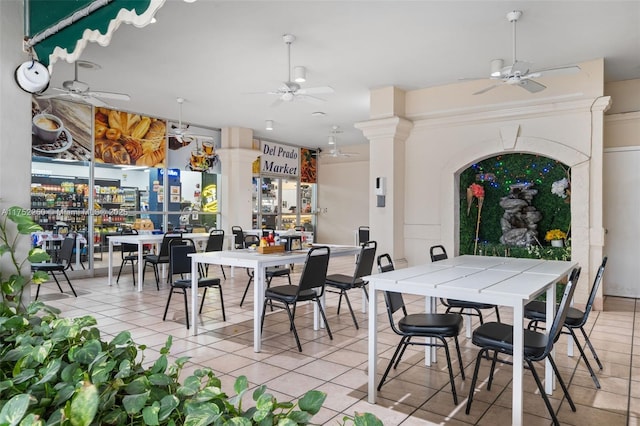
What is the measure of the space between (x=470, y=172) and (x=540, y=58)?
7.16 feet

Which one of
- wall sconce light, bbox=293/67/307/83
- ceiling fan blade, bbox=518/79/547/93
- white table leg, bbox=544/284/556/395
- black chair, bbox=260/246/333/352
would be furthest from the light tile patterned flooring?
wall sconce light, bbox=293/67/307/83

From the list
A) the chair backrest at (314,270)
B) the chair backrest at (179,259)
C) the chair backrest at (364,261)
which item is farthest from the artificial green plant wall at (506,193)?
the chair backrest at (179,259)

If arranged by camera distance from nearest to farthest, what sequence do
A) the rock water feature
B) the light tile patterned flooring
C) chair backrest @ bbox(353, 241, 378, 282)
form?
the light tile patterned flooring, chair backrest @ bbox(353, 241, 378, 282), the rock water feature

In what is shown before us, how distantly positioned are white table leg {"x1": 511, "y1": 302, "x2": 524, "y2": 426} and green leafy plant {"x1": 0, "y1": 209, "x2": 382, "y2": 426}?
148 cm

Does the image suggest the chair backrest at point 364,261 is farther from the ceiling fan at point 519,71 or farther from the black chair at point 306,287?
the ceiling fan at point 519,71

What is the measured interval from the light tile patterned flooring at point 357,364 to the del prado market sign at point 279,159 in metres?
6.63

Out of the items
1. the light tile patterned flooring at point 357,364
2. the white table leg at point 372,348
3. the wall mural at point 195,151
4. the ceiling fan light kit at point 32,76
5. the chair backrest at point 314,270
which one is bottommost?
the light tile patterned flooring at point 357,364

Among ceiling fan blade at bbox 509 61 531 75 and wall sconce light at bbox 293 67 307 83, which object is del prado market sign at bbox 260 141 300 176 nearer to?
wall sconce light at bbox 293 67 307 83

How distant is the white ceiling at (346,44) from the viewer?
171 inches

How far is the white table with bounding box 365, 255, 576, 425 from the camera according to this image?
2.33 metres

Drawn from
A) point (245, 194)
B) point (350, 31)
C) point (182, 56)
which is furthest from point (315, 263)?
point (245, 194)

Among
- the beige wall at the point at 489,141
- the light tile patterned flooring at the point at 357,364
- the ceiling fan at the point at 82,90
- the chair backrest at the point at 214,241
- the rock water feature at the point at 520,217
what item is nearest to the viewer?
the light tile patterned flooring at the point at 357,364

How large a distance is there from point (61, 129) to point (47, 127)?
224mm

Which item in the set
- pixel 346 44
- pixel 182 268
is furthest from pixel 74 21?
pixel 346 44
